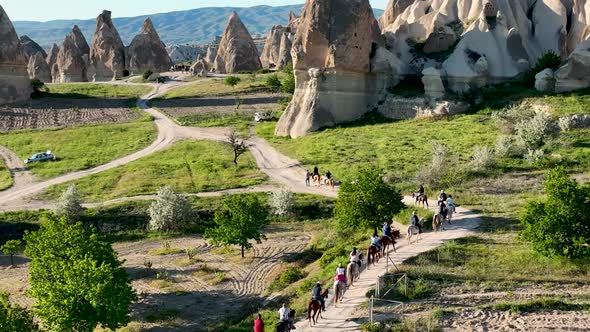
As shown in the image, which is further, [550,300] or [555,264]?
[555,264]

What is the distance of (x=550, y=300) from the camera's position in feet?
63.0

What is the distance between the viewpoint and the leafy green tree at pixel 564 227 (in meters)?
21.7

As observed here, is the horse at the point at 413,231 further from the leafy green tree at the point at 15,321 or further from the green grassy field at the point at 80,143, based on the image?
the green grassy field at the point at 80,143

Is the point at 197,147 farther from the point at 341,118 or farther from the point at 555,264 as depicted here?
the point at 555,264

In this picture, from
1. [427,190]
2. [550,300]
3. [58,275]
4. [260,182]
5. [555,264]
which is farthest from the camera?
[260,182]

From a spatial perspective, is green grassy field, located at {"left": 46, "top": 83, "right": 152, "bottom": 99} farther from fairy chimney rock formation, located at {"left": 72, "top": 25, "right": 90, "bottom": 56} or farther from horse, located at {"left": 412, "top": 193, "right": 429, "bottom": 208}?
horse, located at {"left": 412, "top": 193, "right": 429, "bottom": 208}

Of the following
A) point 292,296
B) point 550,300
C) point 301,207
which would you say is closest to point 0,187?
point 301,207

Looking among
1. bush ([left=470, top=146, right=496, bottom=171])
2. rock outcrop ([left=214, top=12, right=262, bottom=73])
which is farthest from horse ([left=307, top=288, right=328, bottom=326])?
rock outcrop ([left=214, top=12, right=262, bottom=73])

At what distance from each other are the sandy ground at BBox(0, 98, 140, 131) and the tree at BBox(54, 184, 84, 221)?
96.5 ft

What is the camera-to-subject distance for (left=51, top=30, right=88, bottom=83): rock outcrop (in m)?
105

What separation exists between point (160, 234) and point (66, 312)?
1656 cm

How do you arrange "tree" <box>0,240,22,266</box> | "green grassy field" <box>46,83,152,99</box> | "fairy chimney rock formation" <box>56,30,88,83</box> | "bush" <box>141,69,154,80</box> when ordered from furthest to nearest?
1. "fairy chimney rock formation" <box>56,30,88,83</box>
2. "bush" <box>141,69,154,80</box>
3. "green grassy field" <box>46,83,152,99</box>
4. "tree" <box>0,240,22,266</box>

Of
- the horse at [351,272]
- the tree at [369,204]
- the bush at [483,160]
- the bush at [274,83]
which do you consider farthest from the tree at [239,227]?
the bush at [274,83]

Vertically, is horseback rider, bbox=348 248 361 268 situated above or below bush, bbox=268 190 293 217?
above
